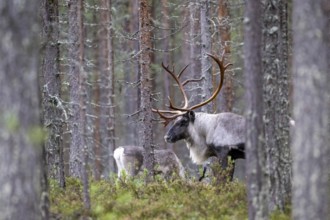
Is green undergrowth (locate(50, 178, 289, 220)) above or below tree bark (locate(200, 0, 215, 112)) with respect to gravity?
below

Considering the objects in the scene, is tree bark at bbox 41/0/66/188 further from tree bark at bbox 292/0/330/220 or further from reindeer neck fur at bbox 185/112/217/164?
tree bark at bbox 292/0/330/220

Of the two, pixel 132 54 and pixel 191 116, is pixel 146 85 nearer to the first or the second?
pixel 191 116

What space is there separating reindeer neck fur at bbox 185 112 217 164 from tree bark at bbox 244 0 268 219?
6.24m

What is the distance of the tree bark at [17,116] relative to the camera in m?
6.80

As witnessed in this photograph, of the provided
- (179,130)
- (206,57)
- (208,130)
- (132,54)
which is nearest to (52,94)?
(179,130)

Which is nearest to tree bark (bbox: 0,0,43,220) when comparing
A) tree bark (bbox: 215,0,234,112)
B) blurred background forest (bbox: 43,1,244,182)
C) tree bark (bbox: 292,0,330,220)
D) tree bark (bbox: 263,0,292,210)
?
tree bark (bbox: 292,0,330,220)

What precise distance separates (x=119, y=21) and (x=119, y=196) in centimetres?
1811

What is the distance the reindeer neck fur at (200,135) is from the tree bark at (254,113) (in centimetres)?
624

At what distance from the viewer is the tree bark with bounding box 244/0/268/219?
8.29 meters

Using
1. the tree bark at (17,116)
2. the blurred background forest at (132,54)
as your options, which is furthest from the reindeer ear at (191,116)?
the tree bark at (17,116)

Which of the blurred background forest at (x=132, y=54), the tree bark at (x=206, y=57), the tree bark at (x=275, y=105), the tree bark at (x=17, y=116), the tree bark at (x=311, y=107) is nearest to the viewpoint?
the tree bark at (x=17, y=116)

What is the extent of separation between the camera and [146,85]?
14.4 m

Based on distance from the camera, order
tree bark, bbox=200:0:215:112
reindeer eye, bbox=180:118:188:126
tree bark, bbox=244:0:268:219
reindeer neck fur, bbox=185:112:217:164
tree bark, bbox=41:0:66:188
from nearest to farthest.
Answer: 1. tree bark, bbox=244:0:268:219
2. tree bark, bbox=41:0:66:188
3. reindeer neck fur, bbox=185:112:217:164
4. reindeer eye, bbox=180:118:188:126
5. tree bark, bbox=200:0:215:112

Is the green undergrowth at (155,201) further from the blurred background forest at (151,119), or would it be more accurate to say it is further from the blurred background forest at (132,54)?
the blurred background forest at (132,54)
